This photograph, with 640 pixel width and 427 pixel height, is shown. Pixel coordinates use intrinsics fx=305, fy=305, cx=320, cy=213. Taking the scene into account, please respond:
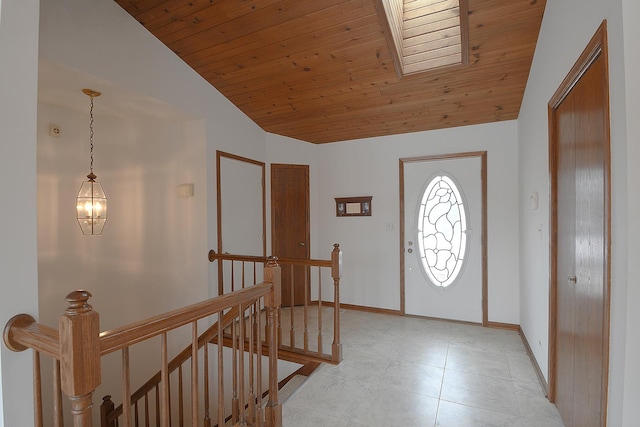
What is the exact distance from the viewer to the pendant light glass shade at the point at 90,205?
2588 mm

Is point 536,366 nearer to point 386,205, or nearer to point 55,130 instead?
point 386,205

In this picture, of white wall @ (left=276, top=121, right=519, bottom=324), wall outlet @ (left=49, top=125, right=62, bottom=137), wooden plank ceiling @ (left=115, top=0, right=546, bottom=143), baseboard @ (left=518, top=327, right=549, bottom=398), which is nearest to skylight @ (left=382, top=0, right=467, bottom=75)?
wooden plank ceiling @ (left=115, top=0, right=546, bottom=143)

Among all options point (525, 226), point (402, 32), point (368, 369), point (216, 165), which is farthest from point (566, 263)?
point (216, 165)

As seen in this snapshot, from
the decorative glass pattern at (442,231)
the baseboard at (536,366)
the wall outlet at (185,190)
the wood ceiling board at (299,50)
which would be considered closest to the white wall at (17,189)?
the wood ceiling board at (299,50)

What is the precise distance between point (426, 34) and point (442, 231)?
7.08 ft

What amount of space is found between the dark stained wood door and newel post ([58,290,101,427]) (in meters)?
3.30

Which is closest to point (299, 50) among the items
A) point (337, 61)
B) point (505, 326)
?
point (337, 61)

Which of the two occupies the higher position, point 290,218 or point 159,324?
point 290,218

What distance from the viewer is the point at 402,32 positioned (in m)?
2.83

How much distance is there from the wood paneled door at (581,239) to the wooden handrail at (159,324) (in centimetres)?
162

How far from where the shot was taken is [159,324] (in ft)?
3.76

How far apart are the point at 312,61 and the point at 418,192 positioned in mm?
2021

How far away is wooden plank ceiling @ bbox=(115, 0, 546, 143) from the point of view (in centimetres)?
238

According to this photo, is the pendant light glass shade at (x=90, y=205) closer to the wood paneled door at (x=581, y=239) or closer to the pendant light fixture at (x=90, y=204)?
the pendant light fixture at (x=90, y=204)
